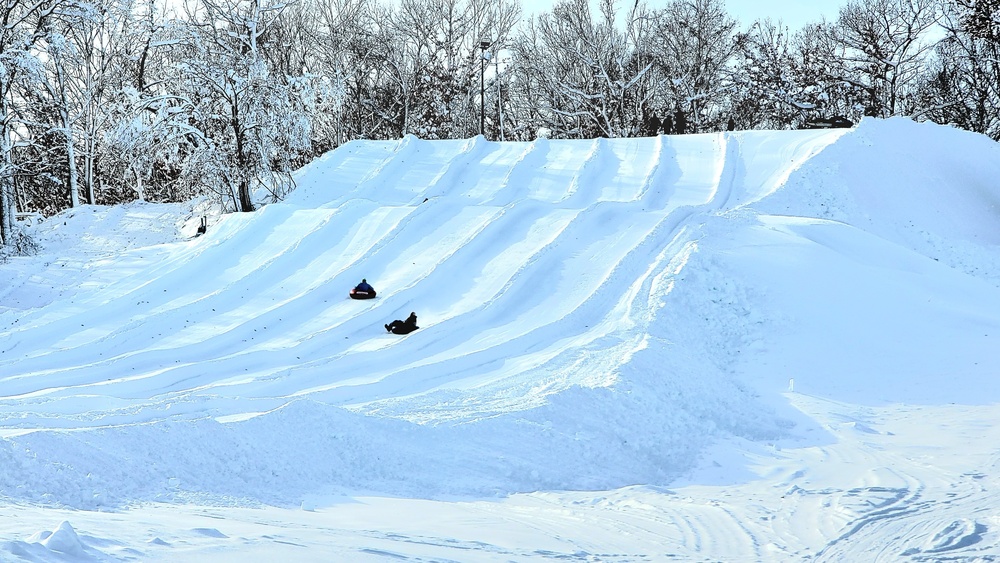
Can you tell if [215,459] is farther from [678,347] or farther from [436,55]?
[436,55]

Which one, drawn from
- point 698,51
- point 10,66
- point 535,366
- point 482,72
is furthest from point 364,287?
point 698,51

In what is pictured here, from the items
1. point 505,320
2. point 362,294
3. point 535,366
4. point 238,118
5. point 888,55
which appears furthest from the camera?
point 888,55

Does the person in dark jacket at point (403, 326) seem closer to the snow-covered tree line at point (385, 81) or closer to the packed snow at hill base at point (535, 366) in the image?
the packed snow at hill base at point (535, 366)

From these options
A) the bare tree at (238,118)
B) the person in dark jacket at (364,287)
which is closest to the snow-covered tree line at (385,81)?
the bare tree at (238,118)

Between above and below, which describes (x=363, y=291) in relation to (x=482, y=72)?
below

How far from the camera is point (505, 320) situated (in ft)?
40.3

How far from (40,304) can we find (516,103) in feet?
107

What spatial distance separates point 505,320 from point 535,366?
1.99m

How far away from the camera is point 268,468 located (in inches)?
266

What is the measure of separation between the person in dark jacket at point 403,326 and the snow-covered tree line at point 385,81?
8.40 metres

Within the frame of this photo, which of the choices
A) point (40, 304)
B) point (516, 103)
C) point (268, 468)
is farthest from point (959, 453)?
point (516, 103)

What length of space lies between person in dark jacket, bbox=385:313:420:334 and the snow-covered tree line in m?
8.40

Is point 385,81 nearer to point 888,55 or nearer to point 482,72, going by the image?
point 482,72

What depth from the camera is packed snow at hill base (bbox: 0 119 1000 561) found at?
5832 millimetres
